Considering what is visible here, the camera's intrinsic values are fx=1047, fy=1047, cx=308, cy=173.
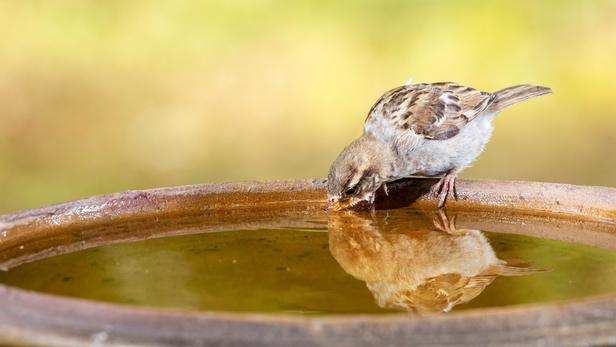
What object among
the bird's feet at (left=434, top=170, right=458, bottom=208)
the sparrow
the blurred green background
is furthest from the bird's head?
the blurred green background

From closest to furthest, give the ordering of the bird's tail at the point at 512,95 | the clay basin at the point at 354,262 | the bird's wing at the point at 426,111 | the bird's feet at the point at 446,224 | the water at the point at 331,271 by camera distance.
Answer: the clay basin at the point at 354,262 < the water at the point at 331,271 < the bird's feet at the point at 446,224 < the bird's wing at the point at 426,111 < the bird's tail at the point at 512,95

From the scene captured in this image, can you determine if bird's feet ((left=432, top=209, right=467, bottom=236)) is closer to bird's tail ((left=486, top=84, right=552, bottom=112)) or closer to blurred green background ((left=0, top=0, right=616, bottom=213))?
bird's tail ((left=486, top=84, right=552, bottom=112))

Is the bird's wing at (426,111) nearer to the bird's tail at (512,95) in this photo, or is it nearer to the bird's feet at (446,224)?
the bird's tail at (512,95)

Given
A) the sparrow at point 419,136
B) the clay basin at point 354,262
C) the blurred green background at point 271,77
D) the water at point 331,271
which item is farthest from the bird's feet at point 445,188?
the blurred green background at point 271,77

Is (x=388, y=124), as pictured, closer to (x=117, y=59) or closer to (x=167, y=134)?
(x=167, y=134)

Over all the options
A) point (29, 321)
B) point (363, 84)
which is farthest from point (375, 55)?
point (29, 321)

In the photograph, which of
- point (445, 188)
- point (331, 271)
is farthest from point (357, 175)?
point (331, 271)

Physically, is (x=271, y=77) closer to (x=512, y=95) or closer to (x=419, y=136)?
(x=512, y=95)
